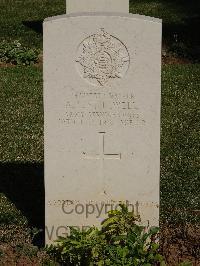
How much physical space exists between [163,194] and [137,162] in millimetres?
1656

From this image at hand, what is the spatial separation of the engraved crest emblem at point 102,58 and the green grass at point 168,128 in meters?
1.81

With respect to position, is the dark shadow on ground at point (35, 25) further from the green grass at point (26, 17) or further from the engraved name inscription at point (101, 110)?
the engraved name inscription at point (101, 110)

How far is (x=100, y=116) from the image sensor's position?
487 centimetres

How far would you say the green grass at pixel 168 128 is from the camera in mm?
6609

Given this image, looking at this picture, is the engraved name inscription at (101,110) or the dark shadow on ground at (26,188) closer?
the engraved name inscription at (101,110)

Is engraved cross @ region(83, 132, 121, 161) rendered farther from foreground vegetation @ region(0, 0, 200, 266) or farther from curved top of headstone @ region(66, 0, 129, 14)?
curved top of headstone @ region(66, 0, 129, 14)

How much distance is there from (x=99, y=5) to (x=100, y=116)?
3.37m

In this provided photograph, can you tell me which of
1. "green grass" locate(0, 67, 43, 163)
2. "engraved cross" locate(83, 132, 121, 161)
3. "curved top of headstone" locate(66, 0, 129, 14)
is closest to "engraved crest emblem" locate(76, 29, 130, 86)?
"engraved cross" locate(83, 132, 121, 161)

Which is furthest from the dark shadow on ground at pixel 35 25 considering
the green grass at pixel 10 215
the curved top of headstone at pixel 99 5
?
the green grass at pixel 10 215

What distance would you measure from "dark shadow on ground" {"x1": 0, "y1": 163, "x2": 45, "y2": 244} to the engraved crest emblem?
5.52ft

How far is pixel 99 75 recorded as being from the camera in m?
4.76

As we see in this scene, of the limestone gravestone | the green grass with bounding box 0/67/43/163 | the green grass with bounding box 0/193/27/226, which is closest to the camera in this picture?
the limestone gravestone

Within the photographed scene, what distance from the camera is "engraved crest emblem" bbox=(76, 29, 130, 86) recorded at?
185 inches

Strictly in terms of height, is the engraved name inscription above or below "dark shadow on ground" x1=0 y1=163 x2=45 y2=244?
above
